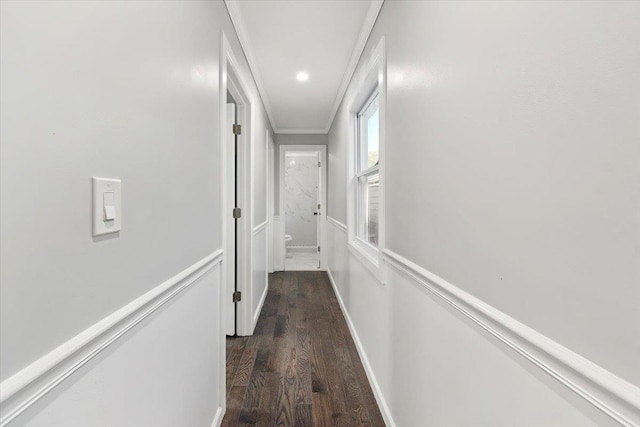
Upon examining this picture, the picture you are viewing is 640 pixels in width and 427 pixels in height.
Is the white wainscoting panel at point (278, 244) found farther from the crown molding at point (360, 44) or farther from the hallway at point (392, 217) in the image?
the hallway at point (392, 217)

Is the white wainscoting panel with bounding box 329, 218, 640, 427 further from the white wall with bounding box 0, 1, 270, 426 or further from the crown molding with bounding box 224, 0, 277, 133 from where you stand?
the crown molding with bounding box 224, 0, 277, 133

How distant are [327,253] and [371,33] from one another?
3560 mm

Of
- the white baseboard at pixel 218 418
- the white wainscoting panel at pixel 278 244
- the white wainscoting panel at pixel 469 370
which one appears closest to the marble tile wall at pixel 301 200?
the white wainscoting panel at pixel 278 244

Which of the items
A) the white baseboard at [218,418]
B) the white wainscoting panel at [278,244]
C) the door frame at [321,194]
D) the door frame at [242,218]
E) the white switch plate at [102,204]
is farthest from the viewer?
the white wainscoting panel at [278,244]

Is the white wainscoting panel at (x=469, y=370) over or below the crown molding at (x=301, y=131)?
below

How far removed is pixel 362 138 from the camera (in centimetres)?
298

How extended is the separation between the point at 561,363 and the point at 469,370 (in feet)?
1.19

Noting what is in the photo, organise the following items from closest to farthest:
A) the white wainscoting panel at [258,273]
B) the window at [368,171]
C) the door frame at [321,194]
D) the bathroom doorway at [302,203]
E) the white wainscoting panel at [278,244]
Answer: the window at [368,171]
the white wainscoting panel at [258,273]
the door frame at [321,194]
the white wainscoting panel at [278,244]
the bathroom doorway at [302,203]

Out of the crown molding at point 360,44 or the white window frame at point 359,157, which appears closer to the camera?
the white window frame at point 359,157

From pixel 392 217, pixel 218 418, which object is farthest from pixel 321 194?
pixel 218 418

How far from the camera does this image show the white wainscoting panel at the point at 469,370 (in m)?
0.53

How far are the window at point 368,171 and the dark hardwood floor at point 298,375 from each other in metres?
0.89

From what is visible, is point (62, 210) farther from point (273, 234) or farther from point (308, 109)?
point (273, 234)

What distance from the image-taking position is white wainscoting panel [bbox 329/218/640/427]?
20.9 inches
